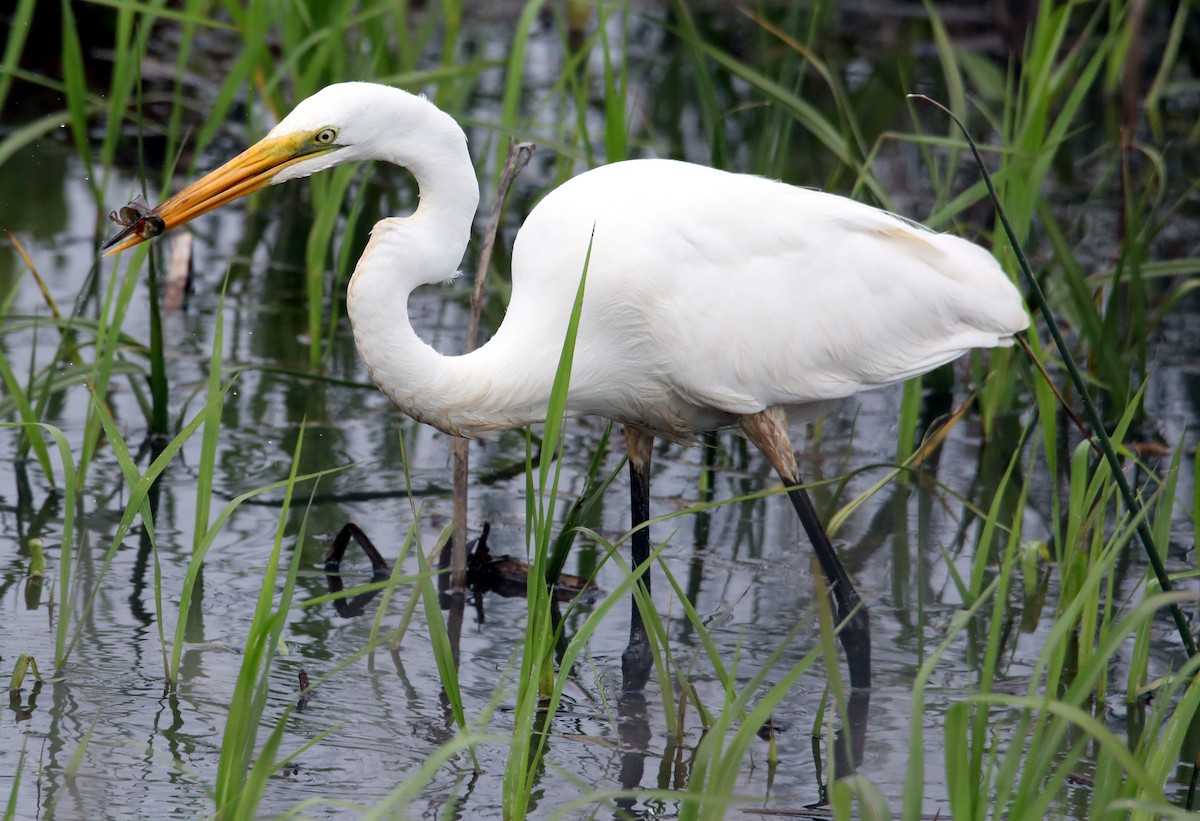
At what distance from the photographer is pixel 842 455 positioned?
4.95 metres

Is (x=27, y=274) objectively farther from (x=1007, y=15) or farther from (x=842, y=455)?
(x=1007, y=15)

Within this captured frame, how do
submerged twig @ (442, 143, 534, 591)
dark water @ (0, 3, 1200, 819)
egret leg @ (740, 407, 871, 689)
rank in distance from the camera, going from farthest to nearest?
submerged twig @ (442, 143, 534, 591) < egret leg @ (740, 407, 871, 689) < dark water @ (0, 3, 1200, 819)

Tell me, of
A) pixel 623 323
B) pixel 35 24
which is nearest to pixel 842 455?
pixel 623 323

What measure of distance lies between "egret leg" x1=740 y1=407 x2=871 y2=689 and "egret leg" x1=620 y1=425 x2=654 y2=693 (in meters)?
0.30

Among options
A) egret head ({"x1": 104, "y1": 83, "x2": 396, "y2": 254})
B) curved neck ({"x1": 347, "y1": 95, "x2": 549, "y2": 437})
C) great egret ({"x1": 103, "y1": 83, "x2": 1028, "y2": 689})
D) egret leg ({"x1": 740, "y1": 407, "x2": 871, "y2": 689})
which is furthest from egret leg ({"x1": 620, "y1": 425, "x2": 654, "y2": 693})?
egret head ({"x1": 104, "y1": 83, "x2": 396, "y2": 254})

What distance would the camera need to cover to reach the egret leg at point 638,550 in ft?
11.9

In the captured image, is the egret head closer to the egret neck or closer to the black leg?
the egret neck

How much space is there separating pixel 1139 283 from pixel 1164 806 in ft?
9.20

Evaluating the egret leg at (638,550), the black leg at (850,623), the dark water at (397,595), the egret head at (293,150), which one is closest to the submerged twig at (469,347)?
the dark water at (397,595)

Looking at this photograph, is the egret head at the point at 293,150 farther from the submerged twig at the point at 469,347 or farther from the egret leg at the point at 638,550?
the egret leg at the point at 638,550

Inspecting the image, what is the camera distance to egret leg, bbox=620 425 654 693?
3.61 meters

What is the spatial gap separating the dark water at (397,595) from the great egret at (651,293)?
30 cm

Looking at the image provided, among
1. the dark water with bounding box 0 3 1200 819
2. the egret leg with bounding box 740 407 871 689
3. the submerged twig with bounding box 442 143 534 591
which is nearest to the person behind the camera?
the dark water with bounding box 0 3 1200 819

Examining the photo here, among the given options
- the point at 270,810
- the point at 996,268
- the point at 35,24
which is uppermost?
the point at 35,24
